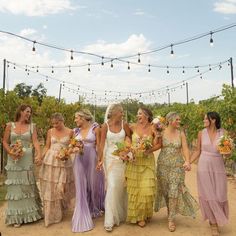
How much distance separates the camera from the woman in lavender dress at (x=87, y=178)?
643cm

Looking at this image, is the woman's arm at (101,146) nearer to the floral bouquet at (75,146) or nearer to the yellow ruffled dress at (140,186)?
the floral bouquet at (75,146)

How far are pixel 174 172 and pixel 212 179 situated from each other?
618mm

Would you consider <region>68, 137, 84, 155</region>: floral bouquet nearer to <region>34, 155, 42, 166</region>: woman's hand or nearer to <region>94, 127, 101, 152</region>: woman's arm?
<region>94, 127, 101, 152</region>: woman's arm

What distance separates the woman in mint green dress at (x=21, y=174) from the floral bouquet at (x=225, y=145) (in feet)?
9.99

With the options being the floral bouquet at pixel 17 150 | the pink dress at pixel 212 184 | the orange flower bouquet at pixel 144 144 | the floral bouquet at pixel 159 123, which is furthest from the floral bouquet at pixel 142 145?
the floral bouquet at pixel 17 150

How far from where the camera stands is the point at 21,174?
661 centimetres

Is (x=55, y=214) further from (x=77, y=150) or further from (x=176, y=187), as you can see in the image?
(x=176, y=187)

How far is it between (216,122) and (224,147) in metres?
0.53

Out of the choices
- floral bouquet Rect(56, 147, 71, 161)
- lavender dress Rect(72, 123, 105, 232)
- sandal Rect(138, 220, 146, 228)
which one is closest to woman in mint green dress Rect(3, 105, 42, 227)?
floral bouquet Rect(56, 147, 71, 161)

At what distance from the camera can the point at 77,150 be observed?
6418 mm

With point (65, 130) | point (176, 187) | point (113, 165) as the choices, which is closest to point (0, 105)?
point (65, 130)

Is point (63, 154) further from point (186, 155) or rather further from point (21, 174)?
point (186, 155)

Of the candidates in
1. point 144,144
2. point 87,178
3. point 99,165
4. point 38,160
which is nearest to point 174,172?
point 144,144

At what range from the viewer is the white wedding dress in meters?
6.38
